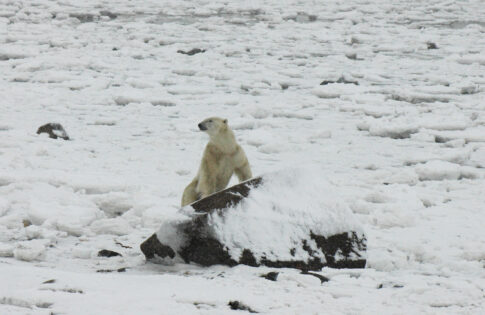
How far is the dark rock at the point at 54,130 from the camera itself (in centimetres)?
604

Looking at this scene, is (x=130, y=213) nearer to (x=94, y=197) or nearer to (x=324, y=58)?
(x=94, y=197)

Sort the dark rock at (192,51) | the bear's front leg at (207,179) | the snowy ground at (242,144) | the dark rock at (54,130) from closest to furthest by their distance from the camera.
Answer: the snowy ground at (242,144)
the bear's front leg at (207,179)
the dark rock at (54,130)
the dark rock at (192,51)

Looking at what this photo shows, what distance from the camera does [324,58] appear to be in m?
10.2

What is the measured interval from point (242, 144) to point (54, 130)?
1.69 m

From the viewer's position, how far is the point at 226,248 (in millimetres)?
3211

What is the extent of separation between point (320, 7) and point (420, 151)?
1034 cm

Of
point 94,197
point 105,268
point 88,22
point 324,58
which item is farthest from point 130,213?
point 88,22

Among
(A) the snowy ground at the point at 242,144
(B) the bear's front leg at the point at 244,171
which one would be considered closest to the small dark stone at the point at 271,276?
(A) the snowy ground at the point at 242,144

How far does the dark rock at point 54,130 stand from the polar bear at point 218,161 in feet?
7.61

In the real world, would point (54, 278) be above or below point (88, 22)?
below

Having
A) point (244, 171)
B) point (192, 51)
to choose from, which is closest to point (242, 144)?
point (244, 171)

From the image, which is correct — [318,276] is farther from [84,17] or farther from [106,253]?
[84,17]

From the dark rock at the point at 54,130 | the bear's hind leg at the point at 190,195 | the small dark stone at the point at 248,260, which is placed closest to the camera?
the small dark stone at the point at 248,260

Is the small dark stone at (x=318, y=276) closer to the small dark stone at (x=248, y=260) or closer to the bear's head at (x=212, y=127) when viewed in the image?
the small dark stone at (x=248, y=260)
